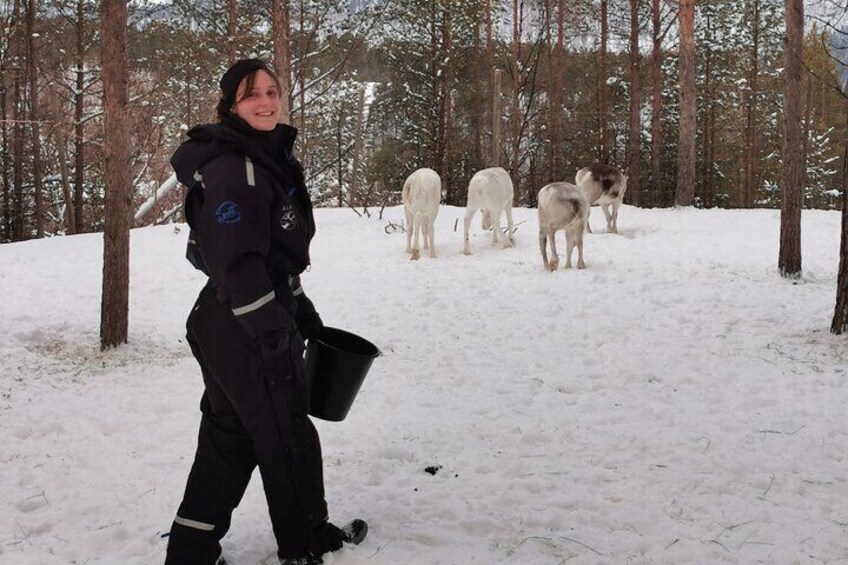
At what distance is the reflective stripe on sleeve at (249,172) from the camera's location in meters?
2.51

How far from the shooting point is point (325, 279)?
31.8ft

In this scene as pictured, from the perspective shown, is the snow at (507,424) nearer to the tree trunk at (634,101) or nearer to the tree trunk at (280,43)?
the tree trunk at (280,43)

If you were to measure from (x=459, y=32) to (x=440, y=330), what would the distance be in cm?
1986

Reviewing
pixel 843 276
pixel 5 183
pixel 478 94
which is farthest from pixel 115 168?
pixel 478 94

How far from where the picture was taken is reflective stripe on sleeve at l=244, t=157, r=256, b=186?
2512mm

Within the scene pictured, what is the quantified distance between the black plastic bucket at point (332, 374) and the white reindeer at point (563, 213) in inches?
267

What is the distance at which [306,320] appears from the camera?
3.04m

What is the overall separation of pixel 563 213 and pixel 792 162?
9.51 ft

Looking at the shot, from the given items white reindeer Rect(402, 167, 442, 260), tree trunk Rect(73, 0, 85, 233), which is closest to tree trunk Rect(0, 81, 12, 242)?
tree trunk Rect(73, 0, 85, 233)

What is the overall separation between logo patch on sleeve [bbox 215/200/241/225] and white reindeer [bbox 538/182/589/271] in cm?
731

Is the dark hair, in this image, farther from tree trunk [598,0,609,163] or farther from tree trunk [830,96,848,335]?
tree trunk [598,0,609,163]

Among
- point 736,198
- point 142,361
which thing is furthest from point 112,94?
point 736,198

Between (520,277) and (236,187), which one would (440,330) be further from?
(236,187)

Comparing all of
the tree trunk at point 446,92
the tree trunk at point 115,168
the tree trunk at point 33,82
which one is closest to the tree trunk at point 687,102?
the tree trunk at point 446,92
